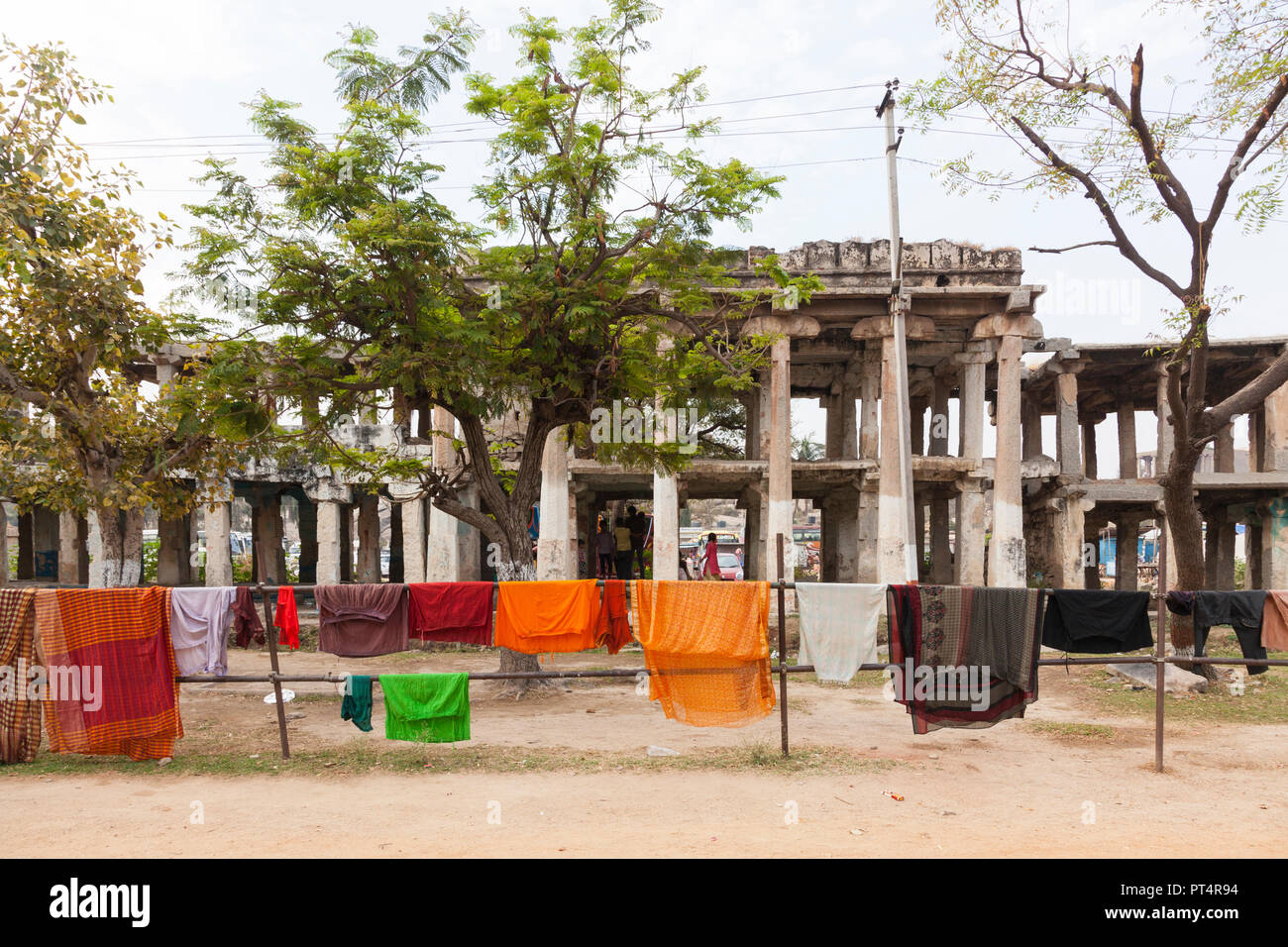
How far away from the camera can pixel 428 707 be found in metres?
8.38

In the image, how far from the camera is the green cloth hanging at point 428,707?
8375 mm

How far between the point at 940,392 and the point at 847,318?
319 inches

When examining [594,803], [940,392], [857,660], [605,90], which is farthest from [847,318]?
[594,803]

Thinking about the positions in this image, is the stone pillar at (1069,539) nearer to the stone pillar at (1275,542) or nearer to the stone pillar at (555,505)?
the stone pillar at (1275,542)

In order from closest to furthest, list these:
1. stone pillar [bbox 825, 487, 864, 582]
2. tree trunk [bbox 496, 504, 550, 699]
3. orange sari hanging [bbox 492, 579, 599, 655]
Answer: orange sari hanging [bbox 492, 579, 599, 655]
tree trunk [bbox 496, 504, 550, 699]
stone pillar [bbox 825, 487, 864, 582]

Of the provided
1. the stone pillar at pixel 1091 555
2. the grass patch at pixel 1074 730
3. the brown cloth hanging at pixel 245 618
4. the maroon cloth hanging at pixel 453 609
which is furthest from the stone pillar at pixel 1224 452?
the brown cloth hanging at pixel 245 618

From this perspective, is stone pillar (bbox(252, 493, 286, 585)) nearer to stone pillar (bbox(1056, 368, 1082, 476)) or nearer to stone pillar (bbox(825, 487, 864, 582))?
stone pillar (bbox(825, 487, 864, 582))

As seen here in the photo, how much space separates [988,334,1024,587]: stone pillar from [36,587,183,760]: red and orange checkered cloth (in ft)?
55.9

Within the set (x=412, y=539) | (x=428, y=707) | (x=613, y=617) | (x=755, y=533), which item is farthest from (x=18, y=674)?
(x=755, y=533)

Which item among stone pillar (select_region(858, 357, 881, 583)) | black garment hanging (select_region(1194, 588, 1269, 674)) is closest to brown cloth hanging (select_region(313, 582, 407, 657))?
black garment hanging (select_region(1194, 588, 1269, 674))

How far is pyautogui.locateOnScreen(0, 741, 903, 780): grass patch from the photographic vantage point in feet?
27.7

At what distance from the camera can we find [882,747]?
31.1ft

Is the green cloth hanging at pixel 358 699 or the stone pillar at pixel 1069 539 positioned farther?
the stone pillar at pixel 1069 539

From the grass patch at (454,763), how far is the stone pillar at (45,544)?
78.3 ft
